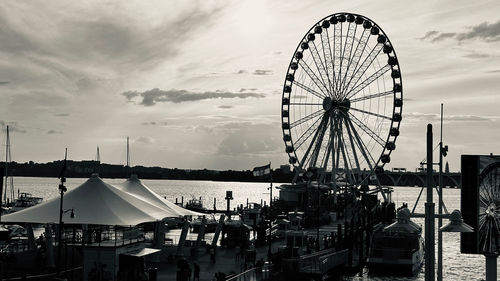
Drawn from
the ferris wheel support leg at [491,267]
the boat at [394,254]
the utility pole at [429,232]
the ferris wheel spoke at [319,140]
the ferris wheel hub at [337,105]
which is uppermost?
the ferris wheel hub at [337,105]

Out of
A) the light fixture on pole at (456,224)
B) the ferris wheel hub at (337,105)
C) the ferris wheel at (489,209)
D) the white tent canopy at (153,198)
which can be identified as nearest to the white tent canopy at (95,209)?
the white tent canopy at (153,198)

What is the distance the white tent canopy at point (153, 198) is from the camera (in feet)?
147

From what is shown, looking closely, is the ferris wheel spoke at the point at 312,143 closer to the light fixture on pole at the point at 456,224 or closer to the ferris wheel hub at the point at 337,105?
the ferris wheel hub at the point at 337,105

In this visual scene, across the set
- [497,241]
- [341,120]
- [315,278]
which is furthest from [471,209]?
[341,120]

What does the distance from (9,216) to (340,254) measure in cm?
2581

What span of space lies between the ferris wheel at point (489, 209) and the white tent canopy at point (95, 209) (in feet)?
69.3

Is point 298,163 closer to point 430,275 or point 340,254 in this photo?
point 340,254

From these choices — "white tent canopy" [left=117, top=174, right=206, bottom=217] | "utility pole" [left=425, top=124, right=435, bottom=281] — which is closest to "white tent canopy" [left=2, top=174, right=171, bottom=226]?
"white tent canopy" [left=117, top=174, right=206, bottom=217]

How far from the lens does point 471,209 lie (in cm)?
2077

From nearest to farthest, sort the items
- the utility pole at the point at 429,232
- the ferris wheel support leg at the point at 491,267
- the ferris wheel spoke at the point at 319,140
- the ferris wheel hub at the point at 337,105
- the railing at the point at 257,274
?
the utility pole at the point at 429,232, the ferris wheel support leg at the point at 491,267, the railing at the point at 257,274, the ferris wheel hub at the point at 337,105, the ferris wheel spoke at the point at 319,140

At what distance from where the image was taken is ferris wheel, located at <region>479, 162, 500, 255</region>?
2080cm

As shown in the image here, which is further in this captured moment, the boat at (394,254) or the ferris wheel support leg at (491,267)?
the boat at (394,254)

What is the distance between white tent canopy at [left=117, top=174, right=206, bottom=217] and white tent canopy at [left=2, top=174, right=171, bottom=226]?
3.62 meters

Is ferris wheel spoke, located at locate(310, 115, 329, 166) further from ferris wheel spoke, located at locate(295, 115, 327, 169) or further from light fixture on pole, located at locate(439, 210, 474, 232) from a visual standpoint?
light fixture on pole, located at locate(439, 210, 474, 232)
